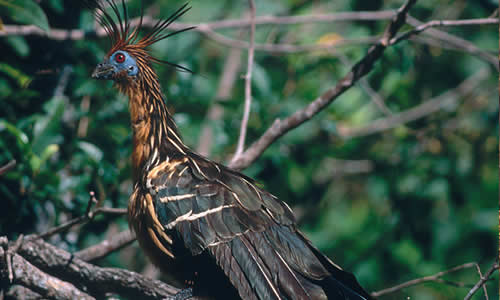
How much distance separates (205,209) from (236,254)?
0.32 m

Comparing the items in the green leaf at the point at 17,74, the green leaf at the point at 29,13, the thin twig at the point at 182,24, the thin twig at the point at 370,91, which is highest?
the green leaf at the point at 29,13

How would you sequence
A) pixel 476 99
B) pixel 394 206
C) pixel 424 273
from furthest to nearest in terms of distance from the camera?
pixel 476 99 < pixel 394 206 < pixel 424 273

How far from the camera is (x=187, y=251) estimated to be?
125 inches

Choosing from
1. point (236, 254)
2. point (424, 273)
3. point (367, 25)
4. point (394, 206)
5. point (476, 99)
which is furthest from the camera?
point (476, 99)

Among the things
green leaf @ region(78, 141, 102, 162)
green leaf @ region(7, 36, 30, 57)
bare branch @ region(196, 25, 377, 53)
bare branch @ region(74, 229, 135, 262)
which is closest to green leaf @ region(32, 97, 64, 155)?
green leaf @ region(78, 141, 102, 162)

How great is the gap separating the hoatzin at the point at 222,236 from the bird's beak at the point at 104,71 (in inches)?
22.4

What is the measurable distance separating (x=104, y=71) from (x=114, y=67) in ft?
0.22

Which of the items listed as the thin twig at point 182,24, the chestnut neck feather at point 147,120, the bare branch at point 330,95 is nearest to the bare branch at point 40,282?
the chestnut neck feather at point 147,120

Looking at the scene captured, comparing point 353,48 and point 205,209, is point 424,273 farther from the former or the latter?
point 205,209

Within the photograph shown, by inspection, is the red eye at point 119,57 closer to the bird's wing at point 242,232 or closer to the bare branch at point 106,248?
the bird's wing at point 242,232

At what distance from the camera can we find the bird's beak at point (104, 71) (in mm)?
3669

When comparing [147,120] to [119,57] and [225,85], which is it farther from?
[225,85]

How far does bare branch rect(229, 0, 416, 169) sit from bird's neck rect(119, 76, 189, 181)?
0.46 meters

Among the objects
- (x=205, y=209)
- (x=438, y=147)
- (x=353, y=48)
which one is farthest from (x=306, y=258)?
(x=438, y=147)
